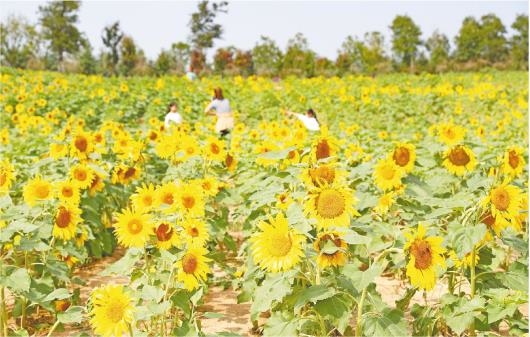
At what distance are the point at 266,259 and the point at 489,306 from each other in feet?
3.68

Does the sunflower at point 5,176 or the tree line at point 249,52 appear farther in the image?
the tree line at point 249,52

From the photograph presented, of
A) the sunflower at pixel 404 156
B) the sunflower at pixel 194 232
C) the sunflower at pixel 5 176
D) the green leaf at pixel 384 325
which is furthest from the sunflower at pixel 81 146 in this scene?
the green leaf at pixel 384 325

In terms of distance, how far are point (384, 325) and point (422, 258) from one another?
332 millimetres

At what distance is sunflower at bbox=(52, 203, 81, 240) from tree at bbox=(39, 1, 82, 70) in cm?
5042

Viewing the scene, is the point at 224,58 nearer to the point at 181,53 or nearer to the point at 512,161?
the point at 181,53

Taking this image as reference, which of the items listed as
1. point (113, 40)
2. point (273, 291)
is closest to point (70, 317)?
point (273, 291)

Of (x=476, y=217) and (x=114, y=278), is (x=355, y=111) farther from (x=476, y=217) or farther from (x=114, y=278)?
(x=476, y=217)

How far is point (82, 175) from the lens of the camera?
173 inches

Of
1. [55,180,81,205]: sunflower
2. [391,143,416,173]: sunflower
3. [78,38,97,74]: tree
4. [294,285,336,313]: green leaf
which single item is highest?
[78,38,97,74]: tree

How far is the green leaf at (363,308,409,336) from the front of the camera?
2.42m

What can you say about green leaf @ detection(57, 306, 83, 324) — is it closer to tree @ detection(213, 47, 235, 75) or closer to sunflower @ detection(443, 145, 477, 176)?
sunflower @ detection(443, 145, 477, 176)

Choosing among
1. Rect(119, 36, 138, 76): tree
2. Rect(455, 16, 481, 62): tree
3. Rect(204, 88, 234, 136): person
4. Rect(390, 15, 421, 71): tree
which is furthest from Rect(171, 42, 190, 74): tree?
Rect(204, 88, 234, 136): person

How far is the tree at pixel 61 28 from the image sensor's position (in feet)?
167

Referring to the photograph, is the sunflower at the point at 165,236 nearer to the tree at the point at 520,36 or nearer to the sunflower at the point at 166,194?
the sunflower at the point at 166,194
